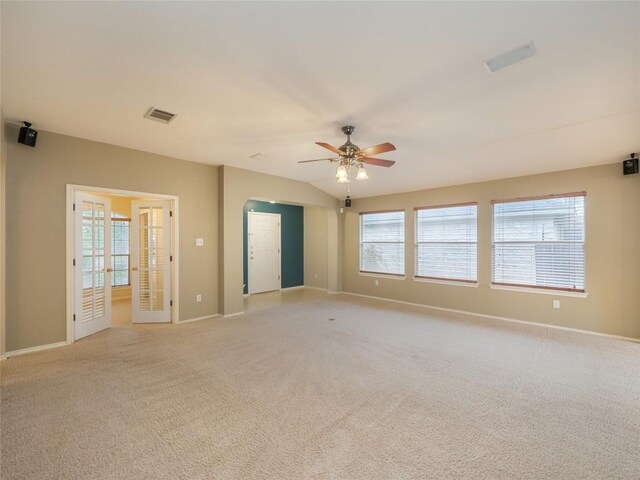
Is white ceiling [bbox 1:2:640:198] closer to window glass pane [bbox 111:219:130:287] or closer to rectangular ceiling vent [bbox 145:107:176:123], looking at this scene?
rectangular ceiling vent [bbox 145:107:176:123]

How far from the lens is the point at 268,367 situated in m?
3.15

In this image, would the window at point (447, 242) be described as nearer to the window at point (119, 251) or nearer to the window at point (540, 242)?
the window at point (540, 242)

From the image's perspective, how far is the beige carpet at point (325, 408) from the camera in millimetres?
1792

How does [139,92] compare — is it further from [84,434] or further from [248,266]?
[248,266]

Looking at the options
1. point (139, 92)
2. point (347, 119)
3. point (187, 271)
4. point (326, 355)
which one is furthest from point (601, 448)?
point (187, 271)

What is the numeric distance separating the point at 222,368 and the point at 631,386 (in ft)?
13.4

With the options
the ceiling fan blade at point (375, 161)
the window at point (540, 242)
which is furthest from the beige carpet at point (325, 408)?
the ceiling fan blade at point (375, 161)

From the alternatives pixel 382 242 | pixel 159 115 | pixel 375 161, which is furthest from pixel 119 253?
pixel 375 161

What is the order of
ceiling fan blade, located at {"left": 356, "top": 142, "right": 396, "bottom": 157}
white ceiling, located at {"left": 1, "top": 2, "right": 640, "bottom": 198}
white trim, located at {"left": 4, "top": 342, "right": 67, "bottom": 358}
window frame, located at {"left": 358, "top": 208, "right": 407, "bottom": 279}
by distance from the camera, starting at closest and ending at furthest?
white ceiling, located at {"left": 1, "top": 2, "right": 640, "bottom": 198}
ceiling fan blade, located at {"left": 356, "top": 142, "right": 396, "bottom": 157}
white trim, located at {"left": 4, "top": 342, "right": 67, "bottom": 358}
window frame, located at {"left": 358, "top": 208, "right": 407, "bottom": 279}

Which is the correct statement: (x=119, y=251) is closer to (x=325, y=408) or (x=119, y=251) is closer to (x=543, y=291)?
(x=325, y=408)

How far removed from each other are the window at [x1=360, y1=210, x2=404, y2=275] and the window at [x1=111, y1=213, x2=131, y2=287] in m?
5.84

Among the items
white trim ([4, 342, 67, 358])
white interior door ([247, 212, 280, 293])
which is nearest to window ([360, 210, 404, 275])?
white interior door ([247, 212, 280, 293])

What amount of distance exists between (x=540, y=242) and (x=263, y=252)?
5.99m

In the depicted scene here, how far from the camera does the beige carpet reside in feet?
5.88
